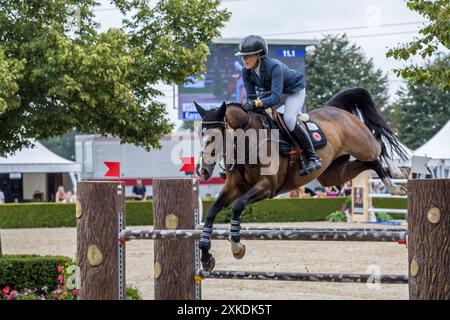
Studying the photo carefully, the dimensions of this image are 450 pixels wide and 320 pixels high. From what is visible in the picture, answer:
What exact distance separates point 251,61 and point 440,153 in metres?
16.4

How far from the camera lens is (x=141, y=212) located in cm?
2155

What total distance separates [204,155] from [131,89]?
5.97 meters

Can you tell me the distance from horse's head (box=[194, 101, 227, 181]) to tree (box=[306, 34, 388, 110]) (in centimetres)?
3728

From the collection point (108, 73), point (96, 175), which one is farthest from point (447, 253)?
point (96, 175)

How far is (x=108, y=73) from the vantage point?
932 centimetres

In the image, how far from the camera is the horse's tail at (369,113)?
562 cm

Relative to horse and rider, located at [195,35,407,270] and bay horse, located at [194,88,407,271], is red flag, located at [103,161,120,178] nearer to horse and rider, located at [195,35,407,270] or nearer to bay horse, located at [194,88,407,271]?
bay horse, located at [194,88,407,271]

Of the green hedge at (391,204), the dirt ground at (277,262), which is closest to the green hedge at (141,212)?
the green hedge at (391,204)

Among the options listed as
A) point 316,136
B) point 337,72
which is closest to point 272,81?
point 316,136

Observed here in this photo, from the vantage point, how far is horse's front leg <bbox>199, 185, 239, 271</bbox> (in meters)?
4.65

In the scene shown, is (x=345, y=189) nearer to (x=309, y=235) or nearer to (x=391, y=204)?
(x=391, y=204)

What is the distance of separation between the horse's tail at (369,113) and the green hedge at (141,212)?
51.5ft

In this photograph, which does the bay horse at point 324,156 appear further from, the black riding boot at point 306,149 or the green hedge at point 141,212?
the green hedge at point 141,212
